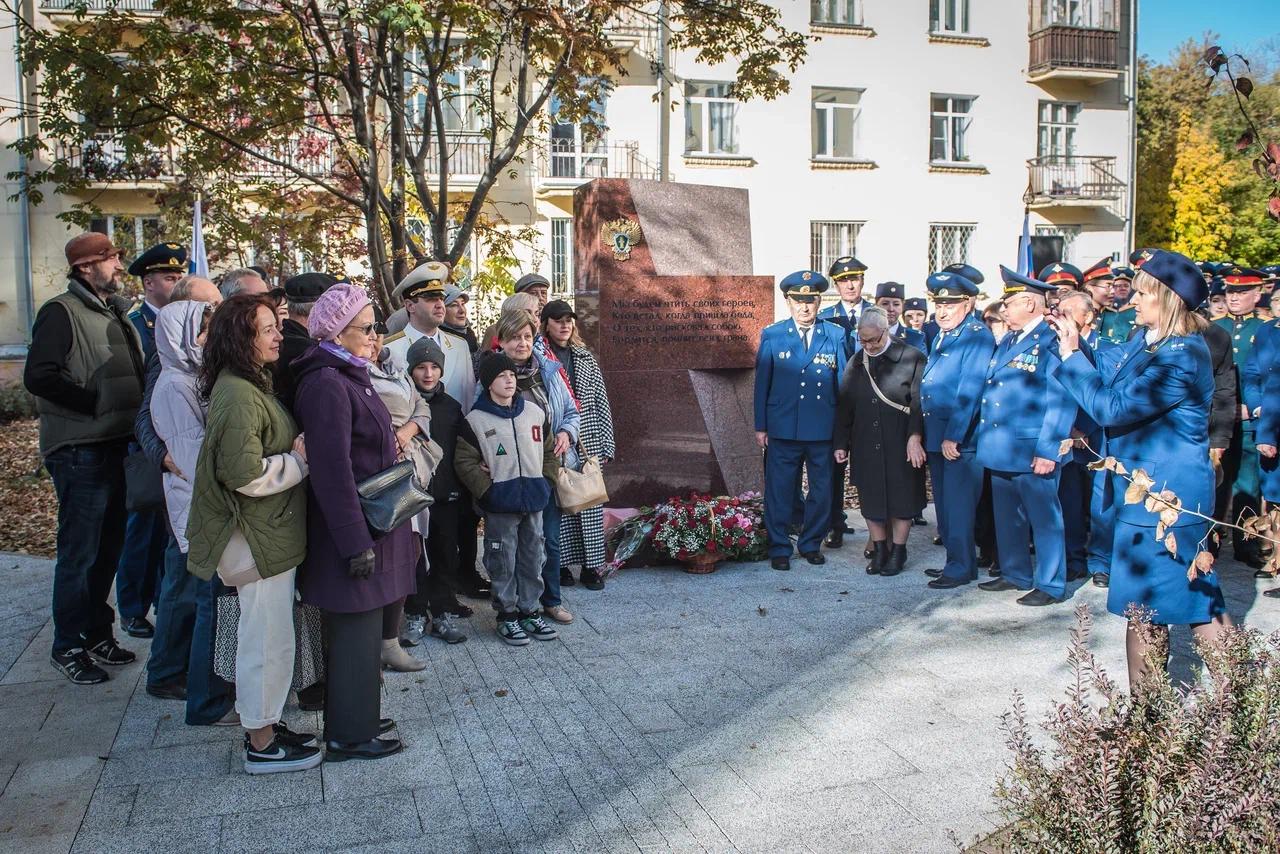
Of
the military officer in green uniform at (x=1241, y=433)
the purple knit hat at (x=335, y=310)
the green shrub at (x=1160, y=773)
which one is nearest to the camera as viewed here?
the green shrub at (x=1160, y=773)

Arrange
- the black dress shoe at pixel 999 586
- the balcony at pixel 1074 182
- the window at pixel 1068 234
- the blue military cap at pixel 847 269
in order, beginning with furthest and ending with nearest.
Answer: the window at pixel 1068 234 < the balcony at pixel 1074 182 < the blue military cap at pixel 847 269 < the black dress shoe at pixel 999 586

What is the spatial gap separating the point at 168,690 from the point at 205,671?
58 centimetres

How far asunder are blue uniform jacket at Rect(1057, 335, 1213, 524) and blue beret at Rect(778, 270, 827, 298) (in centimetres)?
332

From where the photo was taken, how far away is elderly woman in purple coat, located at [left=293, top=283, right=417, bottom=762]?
412 cm

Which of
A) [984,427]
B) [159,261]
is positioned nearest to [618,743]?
[159,261]

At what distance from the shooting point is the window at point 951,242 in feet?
89.1

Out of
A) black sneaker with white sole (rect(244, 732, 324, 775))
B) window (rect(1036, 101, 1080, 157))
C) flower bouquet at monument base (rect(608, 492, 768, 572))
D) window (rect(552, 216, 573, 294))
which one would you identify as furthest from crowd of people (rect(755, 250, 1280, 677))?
window (rect(1036, 101, 1080, 157))

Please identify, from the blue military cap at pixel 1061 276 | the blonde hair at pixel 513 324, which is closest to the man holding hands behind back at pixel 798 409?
the blue military cap at pixel 1061 276

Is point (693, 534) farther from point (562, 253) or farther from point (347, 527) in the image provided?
point (562, 253)

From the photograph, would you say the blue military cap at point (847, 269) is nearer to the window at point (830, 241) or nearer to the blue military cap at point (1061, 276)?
the blue military cap at point (1061, 276)

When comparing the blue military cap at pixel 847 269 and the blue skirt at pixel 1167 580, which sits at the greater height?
the blue military cap at pixel 847 269

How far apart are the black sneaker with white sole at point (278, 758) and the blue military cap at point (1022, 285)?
4.75 m

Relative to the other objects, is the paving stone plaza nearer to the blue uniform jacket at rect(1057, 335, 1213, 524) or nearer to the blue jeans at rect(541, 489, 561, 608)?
the blue jeans at rect(541, 489, 561, 608)

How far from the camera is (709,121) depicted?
2538 centimetres
